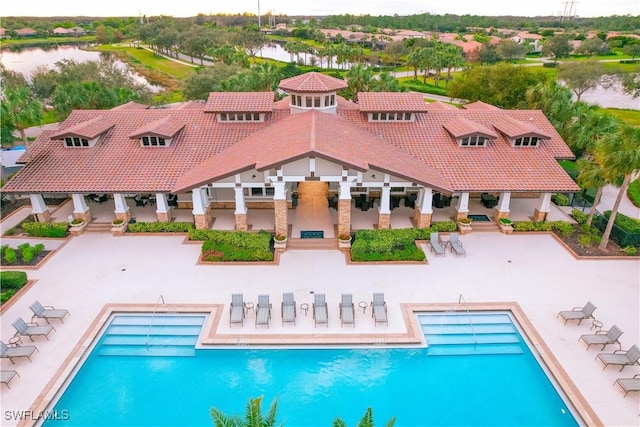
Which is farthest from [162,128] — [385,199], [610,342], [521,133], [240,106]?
[610,342]

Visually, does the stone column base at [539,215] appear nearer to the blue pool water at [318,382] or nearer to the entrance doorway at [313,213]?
the blue pool water at [318,382]

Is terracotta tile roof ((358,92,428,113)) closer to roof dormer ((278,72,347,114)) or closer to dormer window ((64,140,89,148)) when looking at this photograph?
roof dormer ((278,72,347,114))

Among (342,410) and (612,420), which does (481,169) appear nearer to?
(612,420)

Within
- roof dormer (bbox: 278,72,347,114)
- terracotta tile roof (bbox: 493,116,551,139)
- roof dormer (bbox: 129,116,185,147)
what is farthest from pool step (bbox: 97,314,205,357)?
terracotta tile roof (bbox: 493,116,551,139)

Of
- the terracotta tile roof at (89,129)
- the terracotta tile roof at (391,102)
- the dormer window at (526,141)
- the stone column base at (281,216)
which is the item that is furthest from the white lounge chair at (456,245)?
the terracotta tile roof at (89,129)

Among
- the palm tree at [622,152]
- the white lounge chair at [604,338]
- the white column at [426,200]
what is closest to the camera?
the white lounge chair at [604,338]

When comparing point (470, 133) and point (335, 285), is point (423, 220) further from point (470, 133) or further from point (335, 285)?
point (335, 285)

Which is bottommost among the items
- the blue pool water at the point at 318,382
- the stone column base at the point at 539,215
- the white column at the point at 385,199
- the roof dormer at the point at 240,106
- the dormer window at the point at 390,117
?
the blue pool water at the point at 318,382
